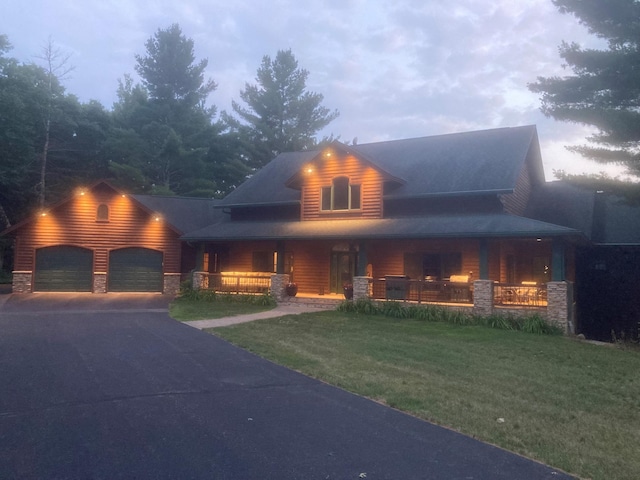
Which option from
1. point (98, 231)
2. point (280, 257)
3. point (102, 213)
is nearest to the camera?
point (280, 257)

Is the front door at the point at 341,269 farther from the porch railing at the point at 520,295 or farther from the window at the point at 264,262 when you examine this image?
the porch railing at the point at 520,295

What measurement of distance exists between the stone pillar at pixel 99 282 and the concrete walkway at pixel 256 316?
962 centimetres

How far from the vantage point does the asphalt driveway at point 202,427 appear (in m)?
4.97

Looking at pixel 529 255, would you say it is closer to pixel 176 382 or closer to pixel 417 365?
pixel 417 365

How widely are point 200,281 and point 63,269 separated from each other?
7.19 metres

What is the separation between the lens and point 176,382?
8.16 m

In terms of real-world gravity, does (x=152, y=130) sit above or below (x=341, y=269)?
above

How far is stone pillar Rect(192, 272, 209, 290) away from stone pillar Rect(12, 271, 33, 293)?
7866 millimetres

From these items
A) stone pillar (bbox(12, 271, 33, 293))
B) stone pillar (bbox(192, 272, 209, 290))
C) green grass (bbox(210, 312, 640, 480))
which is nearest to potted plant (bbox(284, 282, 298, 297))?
stone pillar (bbox(192, 272, 209, 290))

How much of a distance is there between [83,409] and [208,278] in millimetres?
16651

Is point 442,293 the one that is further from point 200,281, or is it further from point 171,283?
point 171,283

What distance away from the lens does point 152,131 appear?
43469mm

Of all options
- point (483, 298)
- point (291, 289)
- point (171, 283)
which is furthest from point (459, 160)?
point (171, 283)

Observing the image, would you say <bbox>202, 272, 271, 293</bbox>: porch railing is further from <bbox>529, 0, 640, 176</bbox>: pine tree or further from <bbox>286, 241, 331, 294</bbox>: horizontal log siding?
<bbox>529, 0, 640, 176</bbox>: pine tree
